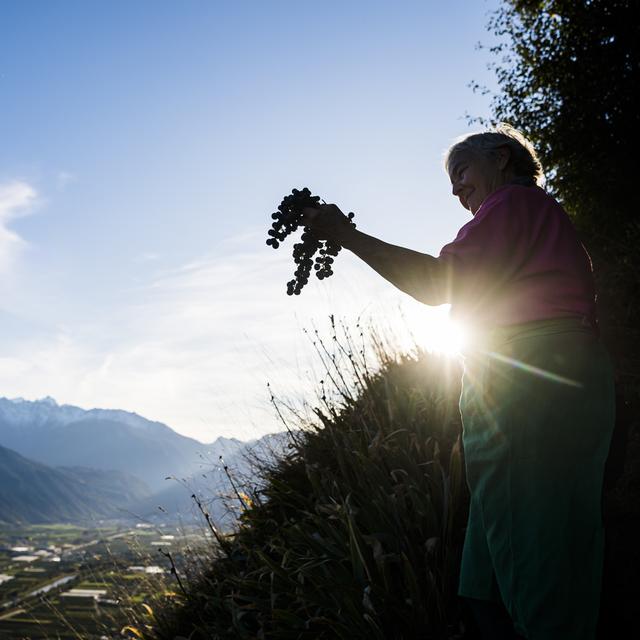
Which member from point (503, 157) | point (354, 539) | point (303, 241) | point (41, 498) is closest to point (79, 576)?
point (354, 539)

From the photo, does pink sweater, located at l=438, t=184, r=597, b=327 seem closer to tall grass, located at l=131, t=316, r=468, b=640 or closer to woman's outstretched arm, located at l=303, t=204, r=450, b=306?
woman's outstretched arm, located at l=303, t=204, r=450, b=306

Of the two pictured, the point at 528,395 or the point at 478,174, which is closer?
the point at 528,395

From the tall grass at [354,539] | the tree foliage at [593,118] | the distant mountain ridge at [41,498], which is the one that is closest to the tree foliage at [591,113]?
the tree foliage at [593,118]

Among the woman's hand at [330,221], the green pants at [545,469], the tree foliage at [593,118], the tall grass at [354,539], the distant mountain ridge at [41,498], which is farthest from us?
the distant mountain ridge at [41,498]

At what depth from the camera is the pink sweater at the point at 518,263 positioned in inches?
55.5

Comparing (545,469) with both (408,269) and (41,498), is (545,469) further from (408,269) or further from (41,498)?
(41,498)

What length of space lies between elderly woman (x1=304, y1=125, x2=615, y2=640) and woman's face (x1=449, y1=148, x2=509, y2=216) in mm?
188

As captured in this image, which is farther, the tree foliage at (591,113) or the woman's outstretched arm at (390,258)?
the tree foliage at (591,113)

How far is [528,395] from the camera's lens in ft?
4.71

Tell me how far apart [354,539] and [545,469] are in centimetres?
143

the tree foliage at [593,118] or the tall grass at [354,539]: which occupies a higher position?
the tree foliage at [593,118]

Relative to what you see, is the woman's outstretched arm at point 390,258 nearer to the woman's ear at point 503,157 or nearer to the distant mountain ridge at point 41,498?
the woman's ear at point 503,157

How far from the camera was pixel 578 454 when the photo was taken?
137 cm

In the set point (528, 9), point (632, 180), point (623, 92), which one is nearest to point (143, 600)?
point (632, 180)
